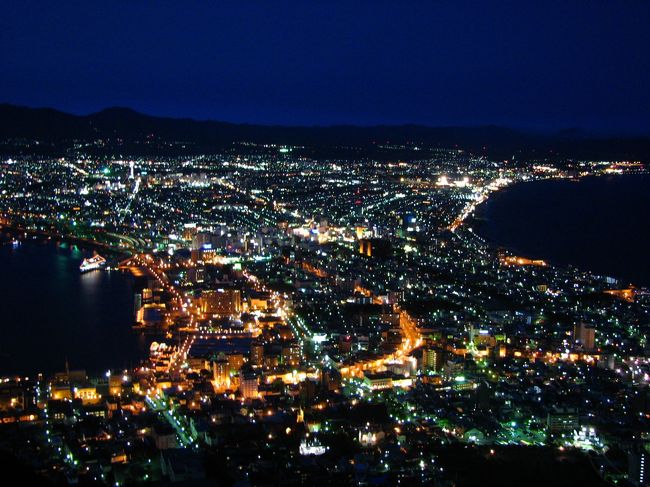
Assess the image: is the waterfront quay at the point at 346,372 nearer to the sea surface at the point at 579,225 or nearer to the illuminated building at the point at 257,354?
the illuminated building at the point at 257,354

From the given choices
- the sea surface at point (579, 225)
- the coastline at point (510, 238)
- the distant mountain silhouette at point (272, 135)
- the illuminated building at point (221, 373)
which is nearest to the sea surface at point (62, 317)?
the illuminated building at point (221, 373)

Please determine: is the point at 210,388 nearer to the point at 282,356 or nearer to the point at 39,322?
the point at 282,356

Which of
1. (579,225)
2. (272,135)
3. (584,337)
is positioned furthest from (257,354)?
(272,135)

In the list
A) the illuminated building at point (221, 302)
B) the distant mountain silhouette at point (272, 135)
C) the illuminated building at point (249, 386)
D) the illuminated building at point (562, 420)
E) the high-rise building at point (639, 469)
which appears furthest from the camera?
the distant mountain silhouette at point (272, 135)

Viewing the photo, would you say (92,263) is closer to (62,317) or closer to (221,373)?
(62,317)

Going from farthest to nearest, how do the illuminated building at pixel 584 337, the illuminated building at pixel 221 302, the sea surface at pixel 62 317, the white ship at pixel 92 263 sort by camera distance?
the white ship at pixel 92 263, the illuminated building at pixel 221 302, the illuminated building at pixel 584 337, the sea surface at pixel 62 317


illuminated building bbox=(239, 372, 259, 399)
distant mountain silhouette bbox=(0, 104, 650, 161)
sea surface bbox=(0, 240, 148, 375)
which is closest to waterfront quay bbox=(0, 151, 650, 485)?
illuminated building bbox=(239, 372, 259, 399)
